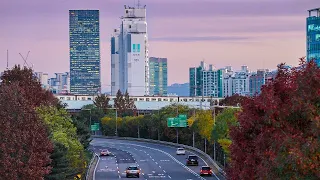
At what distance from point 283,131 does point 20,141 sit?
51.9ft

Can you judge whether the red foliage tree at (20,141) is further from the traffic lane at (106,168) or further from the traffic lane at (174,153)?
the traffic lane at (174,153)

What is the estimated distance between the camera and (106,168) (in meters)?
79.4

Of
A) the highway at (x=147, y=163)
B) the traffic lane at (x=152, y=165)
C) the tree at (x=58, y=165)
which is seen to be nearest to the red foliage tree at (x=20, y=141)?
the tree at (x=58, y=165)

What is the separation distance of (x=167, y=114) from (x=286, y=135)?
97129 millimetres

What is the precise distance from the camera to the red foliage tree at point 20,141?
1417 inches

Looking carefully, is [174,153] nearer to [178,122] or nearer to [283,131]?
[178,122]

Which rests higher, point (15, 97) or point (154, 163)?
point (15, 97)

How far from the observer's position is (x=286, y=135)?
22609 mm

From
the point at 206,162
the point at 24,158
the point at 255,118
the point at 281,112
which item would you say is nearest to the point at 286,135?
the point at 281,112

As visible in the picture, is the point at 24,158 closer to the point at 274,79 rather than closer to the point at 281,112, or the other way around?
the point at 274,79

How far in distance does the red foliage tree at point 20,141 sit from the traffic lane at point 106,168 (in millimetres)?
29911

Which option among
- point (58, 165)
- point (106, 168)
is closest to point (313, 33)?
point (106, 168)

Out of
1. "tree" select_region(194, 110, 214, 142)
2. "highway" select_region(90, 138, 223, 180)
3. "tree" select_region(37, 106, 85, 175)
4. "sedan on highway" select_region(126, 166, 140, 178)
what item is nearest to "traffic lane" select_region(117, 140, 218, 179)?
"highway" select_region(90, 138, 223, 180)

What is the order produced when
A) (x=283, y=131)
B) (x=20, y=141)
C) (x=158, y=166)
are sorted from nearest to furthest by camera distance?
(x=283, y=131) → (x=20, y=141) → (x=158, y=166)
